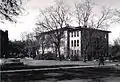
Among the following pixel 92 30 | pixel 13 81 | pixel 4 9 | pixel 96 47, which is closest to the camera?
pixel 13 81

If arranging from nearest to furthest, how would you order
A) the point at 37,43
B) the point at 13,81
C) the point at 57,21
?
1. the point at 13,81
2. the point at 57,21
3. the point at 37,43

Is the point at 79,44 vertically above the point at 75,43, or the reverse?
the point at 75,43

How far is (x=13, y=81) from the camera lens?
1622cm

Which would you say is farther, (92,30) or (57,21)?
(57,21)

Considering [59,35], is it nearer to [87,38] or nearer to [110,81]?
[87,38]

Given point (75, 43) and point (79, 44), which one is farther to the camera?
point (75, 43)

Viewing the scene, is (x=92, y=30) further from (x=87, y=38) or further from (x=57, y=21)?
(x=57, y=21)

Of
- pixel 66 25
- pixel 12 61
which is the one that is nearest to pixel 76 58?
pixel 66 25

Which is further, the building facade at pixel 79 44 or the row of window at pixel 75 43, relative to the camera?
the row of window at pixel 75 43

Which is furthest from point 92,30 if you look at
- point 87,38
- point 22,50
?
point 22,50

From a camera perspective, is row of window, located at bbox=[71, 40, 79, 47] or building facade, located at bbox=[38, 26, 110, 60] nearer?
building facade, located at bbox=[38, 26, 110, 60]

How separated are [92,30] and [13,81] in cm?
3768

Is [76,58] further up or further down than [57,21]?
further down

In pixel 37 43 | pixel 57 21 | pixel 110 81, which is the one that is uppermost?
pixel 57 21
